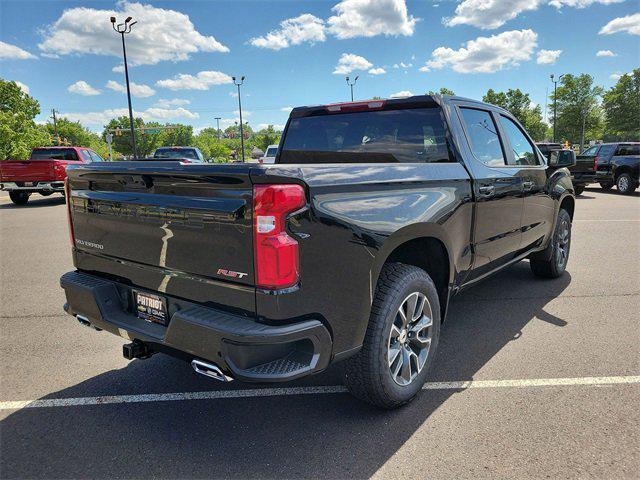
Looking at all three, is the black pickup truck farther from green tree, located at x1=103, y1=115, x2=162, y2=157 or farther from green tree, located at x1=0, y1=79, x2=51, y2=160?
green tree, located at x1=103, y1=115, x2=162, y2=157

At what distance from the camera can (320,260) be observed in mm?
2250

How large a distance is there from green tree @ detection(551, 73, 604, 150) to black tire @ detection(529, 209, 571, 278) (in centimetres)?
7160

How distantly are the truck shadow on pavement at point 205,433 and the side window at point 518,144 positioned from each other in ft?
6.63

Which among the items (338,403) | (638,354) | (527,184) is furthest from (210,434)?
(527,184)

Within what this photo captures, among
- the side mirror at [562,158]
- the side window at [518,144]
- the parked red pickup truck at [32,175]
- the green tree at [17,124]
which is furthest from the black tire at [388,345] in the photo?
the green tree at [17,124]

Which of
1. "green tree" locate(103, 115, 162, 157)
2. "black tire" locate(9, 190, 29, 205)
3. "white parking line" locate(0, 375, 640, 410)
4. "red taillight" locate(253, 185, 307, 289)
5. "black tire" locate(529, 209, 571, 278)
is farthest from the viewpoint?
"green tree" locate(103, 115, 162, 157)

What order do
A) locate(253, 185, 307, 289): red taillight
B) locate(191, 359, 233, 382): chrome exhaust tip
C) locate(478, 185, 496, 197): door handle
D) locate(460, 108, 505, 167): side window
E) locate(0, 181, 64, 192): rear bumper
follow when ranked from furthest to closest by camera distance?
locate(0, 181, 64, 192): rear bumper < locate(460, 108, 505, 167): side window < locate(478, 185, 496, 197): door handle < locate(191, 359, 233, 382): chrome exhaust tip < locate(253, 185, 307, 289): red taillight

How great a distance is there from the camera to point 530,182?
4.51 metres

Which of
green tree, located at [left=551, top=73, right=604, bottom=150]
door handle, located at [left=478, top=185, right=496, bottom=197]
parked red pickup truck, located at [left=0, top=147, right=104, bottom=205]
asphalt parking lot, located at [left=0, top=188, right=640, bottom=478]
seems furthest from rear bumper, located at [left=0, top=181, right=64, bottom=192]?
green tree, located at [left=551, top=73, right=604, bottom=150]

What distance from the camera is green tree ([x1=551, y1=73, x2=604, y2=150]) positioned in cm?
6825

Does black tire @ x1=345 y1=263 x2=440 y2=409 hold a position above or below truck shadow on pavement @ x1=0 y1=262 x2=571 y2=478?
above

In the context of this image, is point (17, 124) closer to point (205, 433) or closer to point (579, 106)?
point (205, 433)

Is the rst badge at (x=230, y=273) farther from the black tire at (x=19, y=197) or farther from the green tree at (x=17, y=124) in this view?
the green tree at (x=17, y=124)

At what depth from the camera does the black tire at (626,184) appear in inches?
672
